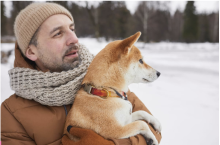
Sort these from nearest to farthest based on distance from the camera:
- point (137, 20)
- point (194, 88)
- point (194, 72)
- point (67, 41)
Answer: point (67, 41) < point (194, 88) < point (194, 72) < point (137, 20)

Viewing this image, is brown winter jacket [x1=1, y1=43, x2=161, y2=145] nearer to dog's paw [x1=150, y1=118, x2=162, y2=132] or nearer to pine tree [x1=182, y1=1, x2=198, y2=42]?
dog's paw [x1=150, y1=118, x2=162, y2=132]

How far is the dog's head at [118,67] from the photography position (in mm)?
1510

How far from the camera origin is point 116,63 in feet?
5.21

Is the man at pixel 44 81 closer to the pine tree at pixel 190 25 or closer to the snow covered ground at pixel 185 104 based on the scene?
the snow covered ground at pixel 185 104

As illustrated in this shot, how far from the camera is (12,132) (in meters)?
1.33

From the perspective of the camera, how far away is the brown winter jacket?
129 centimetres

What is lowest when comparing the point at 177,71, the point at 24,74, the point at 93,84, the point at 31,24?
the point at 177,71

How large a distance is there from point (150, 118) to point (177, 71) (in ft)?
17.8

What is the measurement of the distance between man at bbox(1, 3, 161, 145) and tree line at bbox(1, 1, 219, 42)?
1636cm

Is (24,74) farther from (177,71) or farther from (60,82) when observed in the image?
(177,71)

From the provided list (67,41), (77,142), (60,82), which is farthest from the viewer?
(67,41)

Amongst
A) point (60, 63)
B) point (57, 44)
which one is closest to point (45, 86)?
point (60, 63)

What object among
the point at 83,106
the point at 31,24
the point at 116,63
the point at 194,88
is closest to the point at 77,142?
the point at 83,106

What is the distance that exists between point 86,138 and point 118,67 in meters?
0.74
